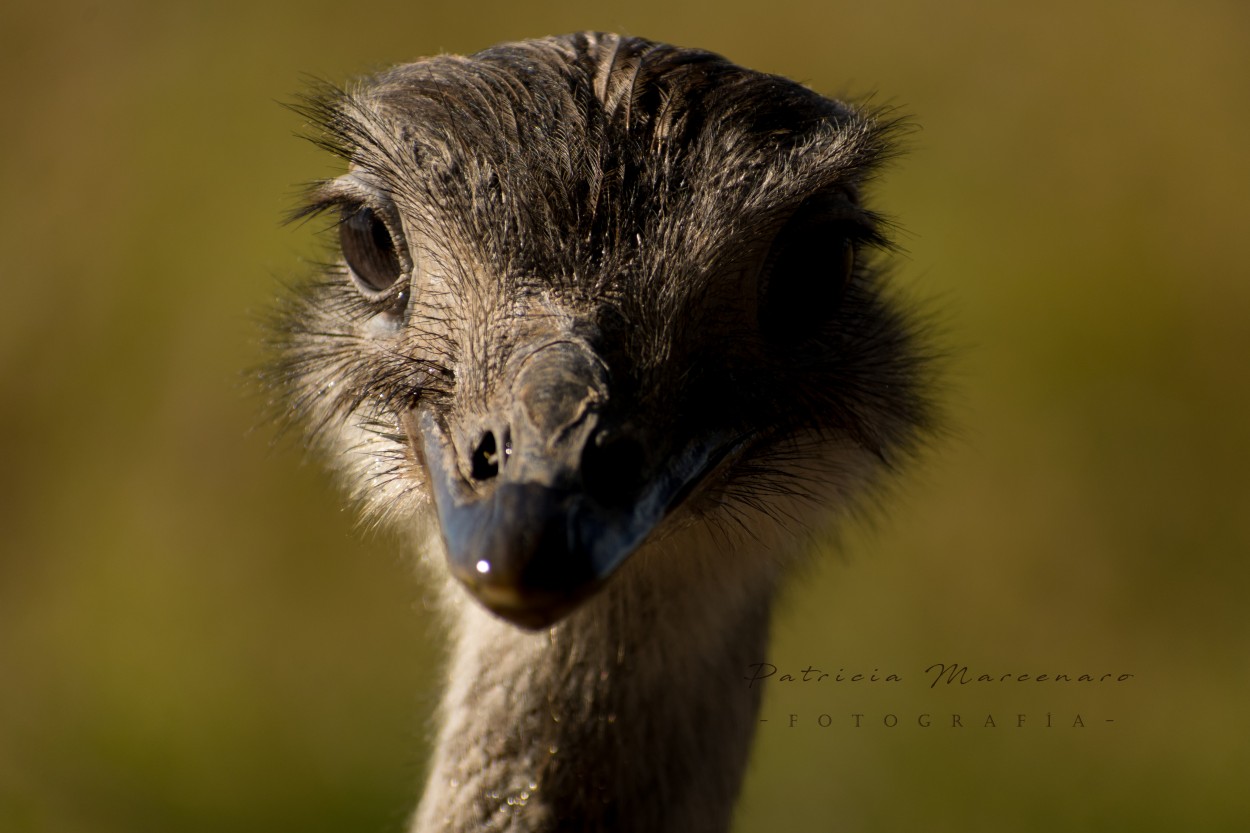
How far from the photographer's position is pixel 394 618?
5.91 meters

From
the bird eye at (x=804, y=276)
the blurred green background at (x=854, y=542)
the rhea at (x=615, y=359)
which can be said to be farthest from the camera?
the blurred green background at (x=854, y=542)

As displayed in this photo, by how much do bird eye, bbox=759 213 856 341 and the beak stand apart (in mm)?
451

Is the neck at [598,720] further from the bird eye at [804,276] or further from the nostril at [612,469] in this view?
the nostril at [612,469]

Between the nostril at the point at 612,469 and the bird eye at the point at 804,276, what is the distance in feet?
1.76

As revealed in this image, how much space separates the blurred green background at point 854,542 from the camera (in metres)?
5.39

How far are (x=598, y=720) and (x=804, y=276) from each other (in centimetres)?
75

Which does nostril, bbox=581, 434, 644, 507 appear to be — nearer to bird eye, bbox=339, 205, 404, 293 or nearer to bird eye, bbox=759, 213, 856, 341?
bird eye, bbox=759, 213, 856, 341

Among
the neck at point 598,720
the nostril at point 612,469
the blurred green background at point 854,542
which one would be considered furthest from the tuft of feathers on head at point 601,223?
the blurred green background at point 854,542

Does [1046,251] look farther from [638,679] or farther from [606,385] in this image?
[606,385]

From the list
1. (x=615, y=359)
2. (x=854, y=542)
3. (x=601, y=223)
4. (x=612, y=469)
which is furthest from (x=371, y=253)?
(x=854, y=542)

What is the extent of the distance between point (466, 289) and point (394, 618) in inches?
158

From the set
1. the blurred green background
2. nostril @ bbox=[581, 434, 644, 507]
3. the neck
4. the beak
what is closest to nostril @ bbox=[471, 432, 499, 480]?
the beak

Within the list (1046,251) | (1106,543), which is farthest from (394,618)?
(1046,251)

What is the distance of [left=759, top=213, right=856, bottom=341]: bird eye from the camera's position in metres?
2.26
